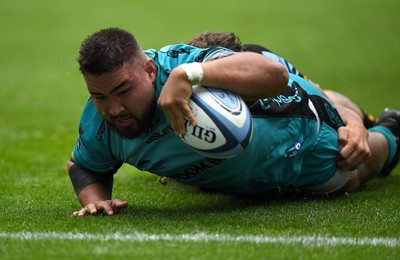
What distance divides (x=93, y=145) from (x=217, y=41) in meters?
1.64

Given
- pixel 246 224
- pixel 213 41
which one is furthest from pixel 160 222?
pixel 213 41

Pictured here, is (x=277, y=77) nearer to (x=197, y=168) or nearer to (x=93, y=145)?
(x=197, y=168)

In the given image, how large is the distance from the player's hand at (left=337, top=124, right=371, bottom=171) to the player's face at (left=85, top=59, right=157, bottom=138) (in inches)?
68.7

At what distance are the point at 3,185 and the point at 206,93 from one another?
2.74 meters

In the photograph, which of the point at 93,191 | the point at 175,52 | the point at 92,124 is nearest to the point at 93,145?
the point at 92,124

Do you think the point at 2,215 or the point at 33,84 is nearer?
the point at 2,215

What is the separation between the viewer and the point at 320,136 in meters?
6.12

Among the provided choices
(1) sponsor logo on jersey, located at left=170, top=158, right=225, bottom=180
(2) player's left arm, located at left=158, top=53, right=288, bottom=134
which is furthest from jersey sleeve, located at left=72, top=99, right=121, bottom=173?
(2) player's left arm, located at left=158, top=53, right=288, bottom=134

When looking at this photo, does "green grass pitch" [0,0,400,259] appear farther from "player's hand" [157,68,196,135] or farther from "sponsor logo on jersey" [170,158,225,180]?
"player's hand" [157,68,196,135]

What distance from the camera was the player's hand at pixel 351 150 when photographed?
20.3 ft

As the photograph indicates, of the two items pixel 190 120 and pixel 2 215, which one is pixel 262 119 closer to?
pixel 190 120

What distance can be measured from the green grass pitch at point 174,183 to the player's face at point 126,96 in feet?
1.97

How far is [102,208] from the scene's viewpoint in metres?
5.41

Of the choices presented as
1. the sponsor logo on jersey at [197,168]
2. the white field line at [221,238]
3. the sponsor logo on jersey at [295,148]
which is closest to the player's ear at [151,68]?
the sponsor logo on jersey at [197,168]
